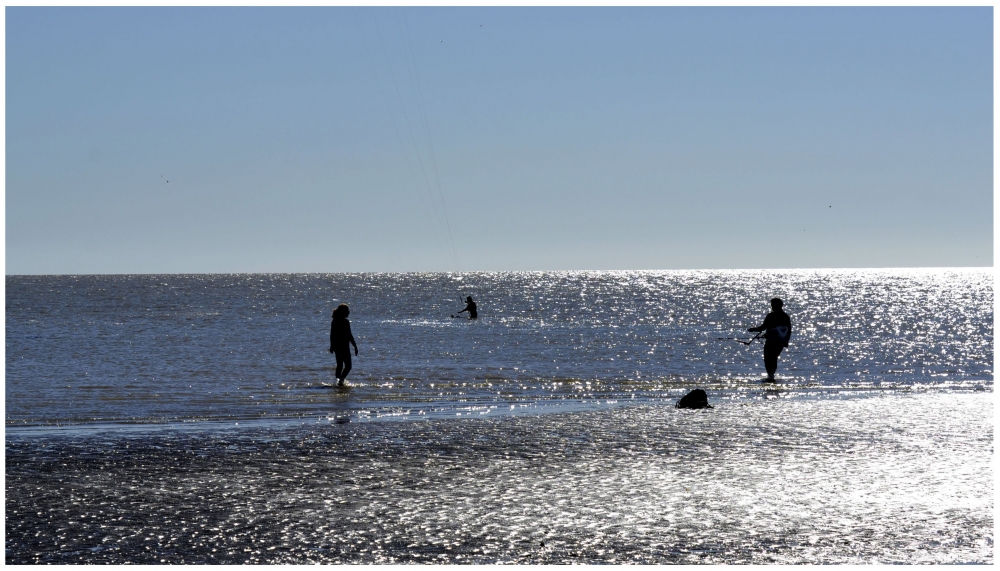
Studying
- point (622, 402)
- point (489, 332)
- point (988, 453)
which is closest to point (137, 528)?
point (988, 453)

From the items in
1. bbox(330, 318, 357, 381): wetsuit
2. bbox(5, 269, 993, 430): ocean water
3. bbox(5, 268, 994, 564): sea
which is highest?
bbox(330, 318, 357, 381): wetsuit

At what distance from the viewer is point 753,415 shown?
1227 centimetres

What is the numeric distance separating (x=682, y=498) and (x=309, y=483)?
9.62ft

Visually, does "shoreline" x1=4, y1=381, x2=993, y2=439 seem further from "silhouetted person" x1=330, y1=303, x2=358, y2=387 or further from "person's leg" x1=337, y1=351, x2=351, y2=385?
"person's leg" x1=337, y1=351, x2=351, y2=385

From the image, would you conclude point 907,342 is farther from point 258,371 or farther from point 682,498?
point 682,498

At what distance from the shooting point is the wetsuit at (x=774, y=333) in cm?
1822

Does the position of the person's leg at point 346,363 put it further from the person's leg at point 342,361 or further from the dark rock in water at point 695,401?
the dark rock in water at point 695,401

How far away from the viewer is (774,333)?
725 inches

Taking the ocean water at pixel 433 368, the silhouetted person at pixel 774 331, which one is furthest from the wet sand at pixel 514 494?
the silhouetted person at pixel 774 331

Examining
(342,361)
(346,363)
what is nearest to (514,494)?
(346,363)

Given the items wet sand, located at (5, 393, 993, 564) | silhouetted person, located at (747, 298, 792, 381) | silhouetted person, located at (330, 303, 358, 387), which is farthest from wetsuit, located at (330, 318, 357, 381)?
silhouetted person, located at (747, 298, 792, 381)

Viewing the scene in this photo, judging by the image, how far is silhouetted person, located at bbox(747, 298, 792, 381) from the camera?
18141 mm

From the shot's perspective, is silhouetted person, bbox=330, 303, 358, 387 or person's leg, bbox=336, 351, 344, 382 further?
person's leg, bbox=336, 351, 344, 382

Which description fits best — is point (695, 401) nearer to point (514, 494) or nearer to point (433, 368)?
point (514, 494)
